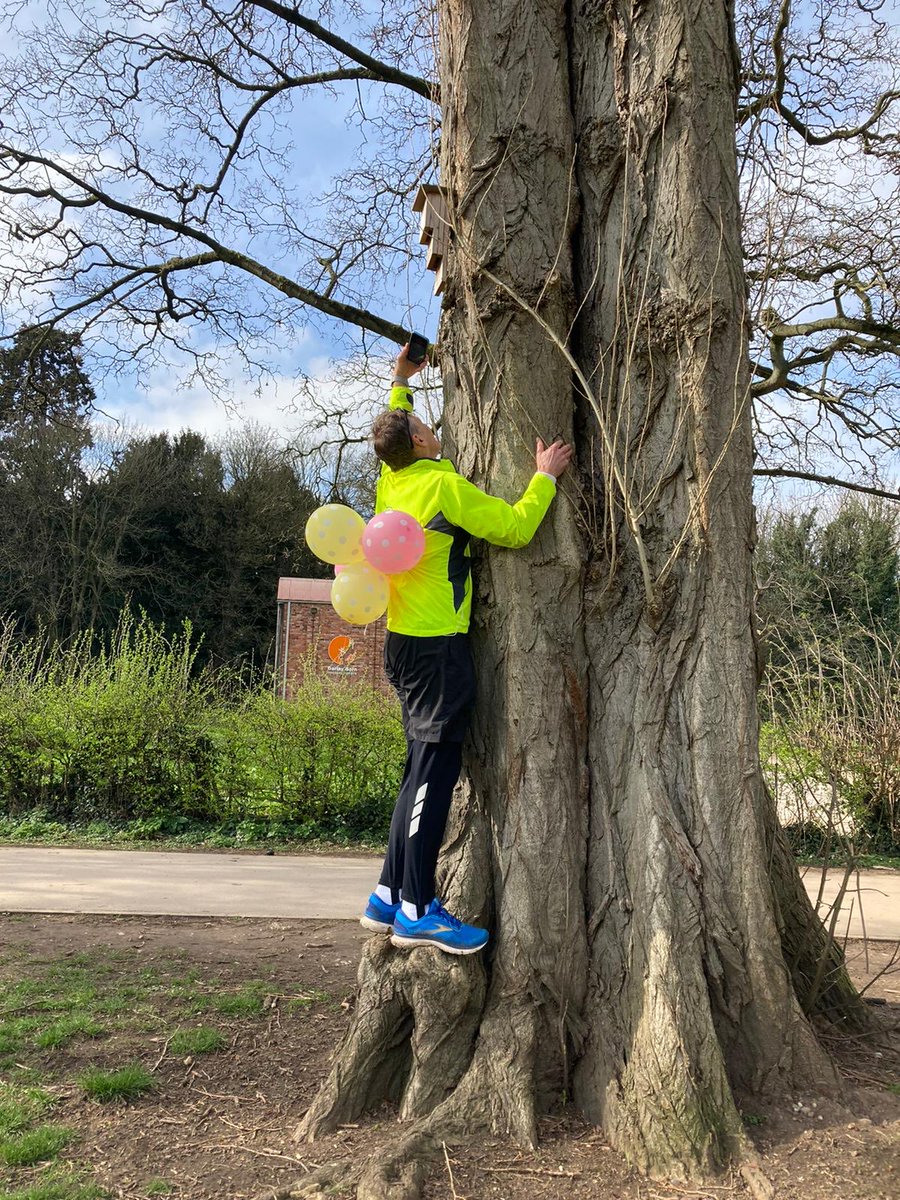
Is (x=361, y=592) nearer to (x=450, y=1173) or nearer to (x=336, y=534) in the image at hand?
(x=336, y=534)

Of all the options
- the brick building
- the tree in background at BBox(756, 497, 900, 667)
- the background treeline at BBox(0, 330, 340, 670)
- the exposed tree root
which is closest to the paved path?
the exposed tree root

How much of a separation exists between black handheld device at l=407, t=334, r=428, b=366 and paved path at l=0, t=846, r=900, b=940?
11.3ft

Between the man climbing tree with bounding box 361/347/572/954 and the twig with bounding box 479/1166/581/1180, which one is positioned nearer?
the twig with bounding box 479/1166/581/1180

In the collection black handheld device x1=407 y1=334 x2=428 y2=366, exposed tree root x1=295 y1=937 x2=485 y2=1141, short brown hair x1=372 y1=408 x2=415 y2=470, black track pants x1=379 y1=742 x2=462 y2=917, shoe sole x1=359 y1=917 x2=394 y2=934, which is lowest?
exposed tree root x1=295 y1=937 x2=485 y2=1141

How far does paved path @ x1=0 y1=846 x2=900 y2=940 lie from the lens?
18.4 feet

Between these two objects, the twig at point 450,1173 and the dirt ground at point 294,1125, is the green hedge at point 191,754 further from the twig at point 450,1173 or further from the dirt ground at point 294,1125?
the twig at point 450,1173

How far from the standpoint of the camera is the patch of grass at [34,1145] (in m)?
2.59

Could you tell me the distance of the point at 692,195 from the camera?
124 inches

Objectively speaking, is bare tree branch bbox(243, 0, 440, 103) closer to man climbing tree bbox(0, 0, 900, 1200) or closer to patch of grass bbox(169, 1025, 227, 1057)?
man climbing tree bbox(0, 0, 900, 1200)

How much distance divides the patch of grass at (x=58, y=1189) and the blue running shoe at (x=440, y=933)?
1.11m

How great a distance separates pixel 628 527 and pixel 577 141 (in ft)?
5.07

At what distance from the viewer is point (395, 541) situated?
3184 mm

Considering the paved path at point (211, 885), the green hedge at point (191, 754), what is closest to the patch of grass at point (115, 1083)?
the paved path at point (211, 885)

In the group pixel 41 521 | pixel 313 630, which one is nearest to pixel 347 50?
pixel 313 630
